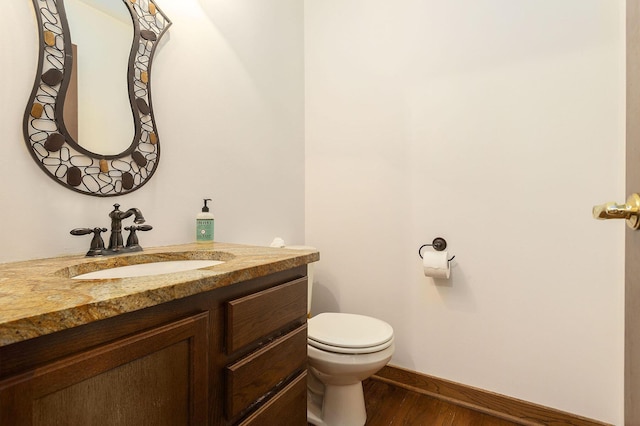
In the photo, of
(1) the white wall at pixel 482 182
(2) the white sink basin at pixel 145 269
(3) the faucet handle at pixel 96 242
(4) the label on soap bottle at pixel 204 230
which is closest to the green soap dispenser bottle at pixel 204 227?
(4) the label on soap bottle at pixel 204 230

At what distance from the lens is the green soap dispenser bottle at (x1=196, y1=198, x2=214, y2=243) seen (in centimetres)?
139

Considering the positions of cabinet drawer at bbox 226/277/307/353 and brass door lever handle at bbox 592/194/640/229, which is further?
cabinet drawer at bbox 226/277/307/353

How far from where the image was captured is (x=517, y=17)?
1.53 metres

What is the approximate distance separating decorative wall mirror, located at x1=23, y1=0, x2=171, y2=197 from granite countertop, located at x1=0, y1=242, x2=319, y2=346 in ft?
0.99

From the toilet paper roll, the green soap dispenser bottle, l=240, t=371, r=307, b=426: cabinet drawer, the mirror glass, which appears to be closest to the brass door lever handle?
l=240, t=371, r=307, b=426: cabinet drawer

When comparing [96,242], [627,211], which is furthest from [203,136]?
[627,211]

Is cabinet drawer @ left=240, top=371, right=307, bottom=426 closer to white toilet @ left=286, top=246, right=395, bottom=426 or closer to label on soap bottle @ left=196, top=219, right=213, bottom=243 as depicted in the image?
white toilet @ left=286, top=246, right=395, bottom=426

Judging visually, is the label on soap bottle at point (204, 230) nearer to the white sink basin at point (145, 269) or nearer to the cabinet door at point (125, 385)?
the white sink basin at point (145, 269)

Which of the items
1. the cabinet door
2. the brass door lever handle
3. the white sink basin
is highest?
the brass door lever handle

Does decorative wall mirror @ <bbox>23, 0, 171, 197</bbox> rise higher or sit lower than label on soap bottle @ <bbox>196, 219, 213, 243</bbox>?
higher

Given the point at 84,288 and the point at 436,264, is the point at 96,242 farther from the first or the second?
the point at 436,264

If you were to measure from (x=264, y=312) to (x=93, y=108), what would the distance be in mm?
951

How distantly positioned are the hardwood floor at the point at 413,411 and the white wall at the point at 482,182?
5.9 inches

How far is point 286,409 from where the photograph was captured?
102 centimetres
